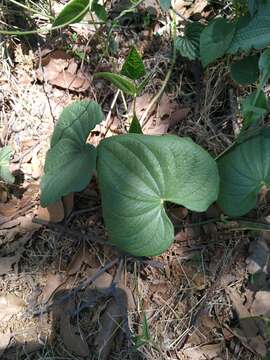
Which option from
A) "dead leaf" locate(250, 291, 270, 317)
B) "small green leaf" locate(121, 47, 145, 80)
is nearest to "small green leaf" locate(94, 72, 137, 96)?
"small green leaf" locate(121, 47, 145, 80)

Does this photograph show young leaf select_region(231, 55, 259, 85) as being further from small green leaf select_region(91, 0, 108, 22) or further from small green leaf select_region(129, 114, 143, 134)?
small green leaf select_region(91, 0, 108, 22)

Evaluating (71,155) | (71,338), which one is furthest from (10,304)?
(71,155)

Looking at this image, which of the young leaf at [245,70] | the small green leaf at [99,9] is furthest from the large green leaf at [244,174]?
the small green leaf at [99,9]

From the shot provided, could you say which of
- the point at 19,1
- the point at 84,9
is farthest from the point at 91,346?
the point at 19,1

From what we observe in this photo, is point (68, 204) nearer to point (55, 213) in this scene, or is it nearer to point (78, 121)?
point (55, 213)

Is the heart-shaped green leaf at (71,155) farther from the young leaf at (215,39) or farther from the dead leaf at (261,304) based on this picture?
the dead leaf at (261,304)

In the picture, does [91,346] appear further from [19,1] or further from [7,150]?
[19,1]
